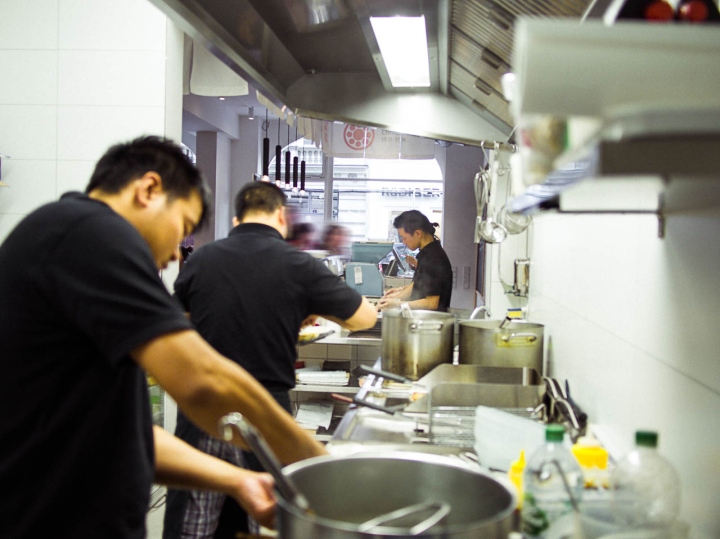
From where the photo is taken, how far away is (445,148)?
11109 mm

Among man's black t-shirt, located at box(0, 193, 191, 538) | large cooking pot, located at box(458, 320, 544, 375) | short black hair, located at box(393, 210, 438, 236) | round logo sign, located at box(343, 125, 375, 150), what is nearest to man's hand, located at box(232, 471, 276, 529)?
man's black t-shirt, located at box(0, 193, 191, 538)

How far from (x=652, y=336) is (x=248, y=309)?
150cm

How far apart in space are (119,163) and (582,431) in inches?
56.9

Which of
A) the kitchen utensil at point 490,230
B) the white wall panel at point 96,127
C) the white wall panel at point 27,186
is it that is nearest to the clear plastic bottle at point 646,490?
the kitchen utensil at point 490,230

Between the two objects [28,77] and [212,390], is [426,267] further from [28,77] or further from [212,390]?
[212,390]

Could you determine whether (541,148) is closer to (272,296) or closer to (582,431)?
(582,431)

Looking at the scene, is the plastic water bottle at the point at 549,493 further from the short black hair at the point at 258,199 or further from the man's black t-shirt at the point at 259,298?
the short black hair at the point at 258,199

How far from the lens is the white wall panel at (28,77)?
161 inches

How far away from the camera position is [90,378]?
1.21 metres

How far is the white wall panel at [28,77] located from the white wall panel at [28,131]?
49 mm

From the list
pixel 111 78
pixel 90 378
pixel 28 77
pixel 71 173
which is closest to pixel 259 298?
pixel 90 378

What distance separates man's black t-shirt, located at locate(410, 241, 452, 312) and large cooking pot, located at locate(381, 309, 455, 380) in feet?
7.26

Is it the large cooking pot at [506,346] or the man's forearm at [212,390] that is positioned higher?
the man's forearm at [212,390]

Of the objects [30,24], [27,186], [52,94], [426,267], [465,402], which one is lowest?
[465,402]
